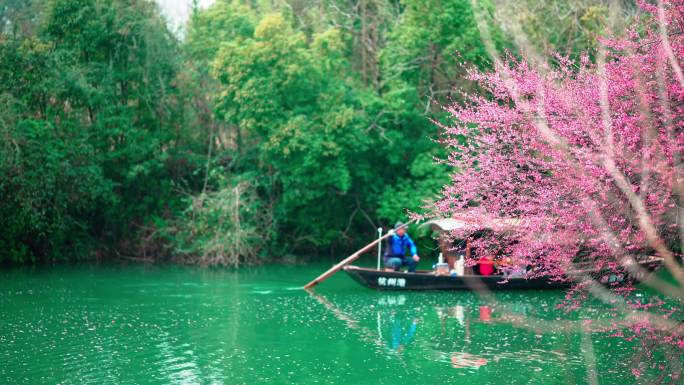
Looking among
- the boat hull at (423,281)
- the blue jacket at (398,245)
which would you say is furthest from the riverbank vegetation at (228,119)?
the boat hull at (423,281)

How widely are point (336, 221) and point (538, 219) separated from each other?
20007 mm

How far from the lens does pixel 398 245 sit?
2125cm

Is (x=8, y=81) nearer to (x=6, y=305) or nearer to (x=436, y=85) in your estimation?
(x=6, y=305)

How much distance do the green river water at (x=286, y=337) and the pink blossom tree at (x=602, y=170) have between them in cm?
263

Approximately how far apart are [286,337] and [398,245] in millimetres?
6601

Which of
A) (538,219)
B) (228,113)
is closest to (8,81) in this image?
(228,113)

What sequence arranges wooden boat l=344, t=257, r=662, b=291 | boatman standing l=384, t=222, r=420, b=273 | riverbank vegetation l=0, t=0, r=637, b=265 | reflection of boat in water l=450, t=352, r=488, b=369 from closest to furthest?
reflection of boat in water l=450, t=352, r=488, b=369
wooden boat l=344, t=257, r=662, b=291
boatman standing l=384, t=222, r=420, b=273
riverbank vegetation l=0, t=0, r=637, b=265

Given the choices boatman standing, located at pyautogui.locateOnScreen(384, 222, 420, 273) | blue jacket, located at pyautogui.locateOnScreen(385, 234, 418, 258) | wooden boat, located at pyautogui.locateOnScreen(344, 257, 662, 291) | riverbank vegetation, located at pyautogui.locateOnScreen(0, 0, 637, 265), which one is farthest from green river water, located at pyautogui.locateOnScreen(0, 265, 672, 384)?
riverbank vegetation, located at pyautogui.locateOnScreen(0, 0, 637, 265)

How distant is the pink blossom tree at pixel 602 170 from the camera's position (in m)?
9.36

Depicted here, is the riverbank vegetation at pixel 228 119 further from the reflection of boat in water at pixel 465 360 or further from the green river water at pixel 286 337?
the reflection of boat in water at pixel 465 360

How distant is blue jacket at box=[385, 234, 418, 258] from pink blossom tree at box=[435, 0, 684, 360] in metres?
9.67

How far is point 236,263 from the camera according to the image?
2680 centimetres

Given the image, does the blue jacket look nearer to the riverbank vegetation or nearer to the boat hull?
the boat hull

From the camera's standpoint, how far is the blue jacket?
21172 millimetres
